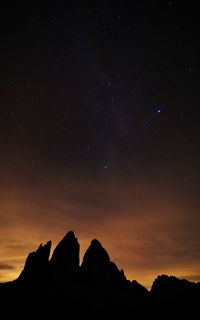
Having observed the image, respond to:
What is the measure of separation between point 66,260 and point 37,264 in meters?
12.0

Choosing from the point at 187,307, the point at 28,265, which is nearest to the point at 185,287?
the point at 187,307

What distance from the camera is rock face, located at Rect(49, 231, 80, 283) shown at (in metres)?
67.0

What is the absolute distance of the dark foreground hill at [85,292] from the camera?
45406 mm

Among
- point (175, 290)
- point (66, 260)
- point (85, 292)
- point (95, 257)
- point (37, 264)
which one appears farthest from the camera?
point (95, 257)

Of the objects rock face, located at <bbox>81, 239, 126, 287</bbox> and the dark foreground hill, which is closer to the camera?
the dark foreground hill

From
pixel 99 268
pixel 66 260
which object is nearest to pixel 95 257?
pixel 99 268

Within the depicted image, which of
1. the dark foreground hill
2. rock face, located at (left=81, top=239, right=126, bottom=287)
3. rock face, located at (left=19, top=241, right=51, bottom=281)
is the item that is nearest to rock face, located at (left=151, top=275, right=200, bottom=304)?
the dark foreground hill

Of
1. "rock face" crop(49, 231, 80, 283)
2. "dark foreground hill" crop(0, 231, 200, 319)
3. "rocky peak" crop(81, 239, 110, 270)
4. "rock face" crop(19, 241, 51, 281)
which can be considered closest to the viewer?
"dark foreground hill" crop(0, 231, 200, 319)

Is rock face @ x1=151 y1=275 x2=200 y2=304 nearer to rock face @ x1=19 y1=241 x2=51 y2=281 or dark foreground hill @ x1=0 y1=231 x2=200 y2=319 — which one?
dark foreground hill @ x1=0 y1=231 x2=200 y2=319

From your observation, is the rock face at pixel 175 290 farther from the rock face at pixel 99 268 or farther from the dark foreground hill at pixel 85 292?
the rock face at pixel 99 268

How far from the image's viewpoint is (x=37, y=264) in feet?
209

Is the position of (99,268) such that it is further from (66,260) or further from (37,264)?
(37,264)

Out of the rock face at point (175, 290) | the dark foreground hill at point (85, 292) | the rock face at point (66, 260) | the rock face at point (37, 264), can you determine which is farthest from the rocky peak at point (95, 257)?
the rock face at point (175, 290)

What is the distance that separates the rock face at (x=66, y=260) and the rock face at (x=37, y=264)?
4586 mm
